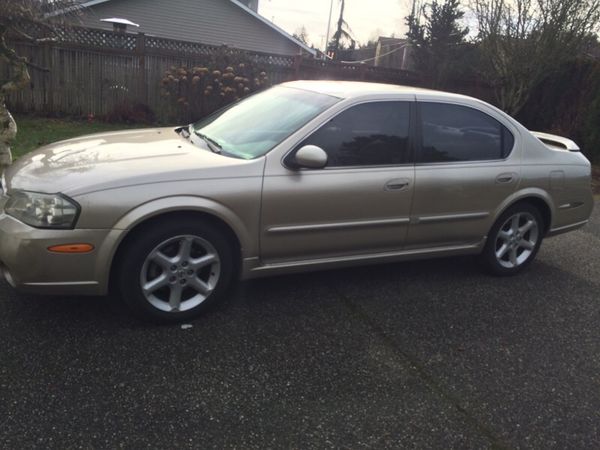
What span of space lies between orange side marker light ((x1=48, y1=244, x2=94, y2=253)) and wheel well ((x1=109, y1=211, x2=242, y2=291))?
17 cm

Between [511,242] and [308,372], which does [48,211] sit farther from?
[511,242]

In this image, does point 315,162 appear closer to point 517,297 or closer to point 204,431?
point 204,431

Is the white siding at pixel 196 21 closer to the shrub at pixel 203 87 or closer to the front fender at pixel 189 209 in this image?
the shrub at pixel 203 87

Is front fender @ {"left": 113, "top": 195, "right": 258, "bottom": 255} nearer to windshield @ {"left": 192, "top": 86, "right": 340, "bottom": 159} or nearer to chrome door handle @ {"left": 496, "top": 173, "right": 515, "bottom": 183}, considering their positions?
windshield @ {"left": 192, "top": 86, "right": 340, "bottom": 159}

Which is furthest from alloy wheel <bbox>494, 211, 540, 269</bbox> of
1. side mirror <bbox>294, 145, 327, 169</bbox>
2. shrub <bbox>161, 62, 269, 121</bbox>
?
shrub <bbox>161, 62, 269, 121</bbox>

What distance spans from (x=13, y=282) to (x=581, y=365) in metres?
3.48

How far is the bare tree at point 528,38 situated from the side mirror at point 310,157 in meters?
10.3

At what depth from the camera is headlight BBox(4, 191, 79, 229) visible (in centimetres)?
299

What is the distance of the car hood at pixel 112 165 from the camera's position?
311cm

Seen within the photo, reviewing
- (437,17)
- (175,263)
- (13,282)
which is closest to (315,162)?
(175,263)

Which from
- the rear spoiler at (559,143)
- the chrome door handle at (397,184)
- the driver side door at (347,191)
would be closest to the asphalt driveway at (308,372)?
the driver side door at (347,191)

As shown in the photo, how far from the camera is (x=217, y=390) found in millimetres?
2801

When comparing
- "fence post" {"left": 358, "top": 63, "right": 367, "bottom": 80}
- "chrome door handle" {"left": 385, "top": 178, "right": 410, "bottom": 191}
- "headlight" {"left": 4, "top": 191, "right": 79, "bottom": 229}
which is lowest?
"headlight" {"left": 4, "top": 191, "right": 79, "bottom": 229}

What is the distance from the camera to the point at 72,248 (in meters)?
2.99
